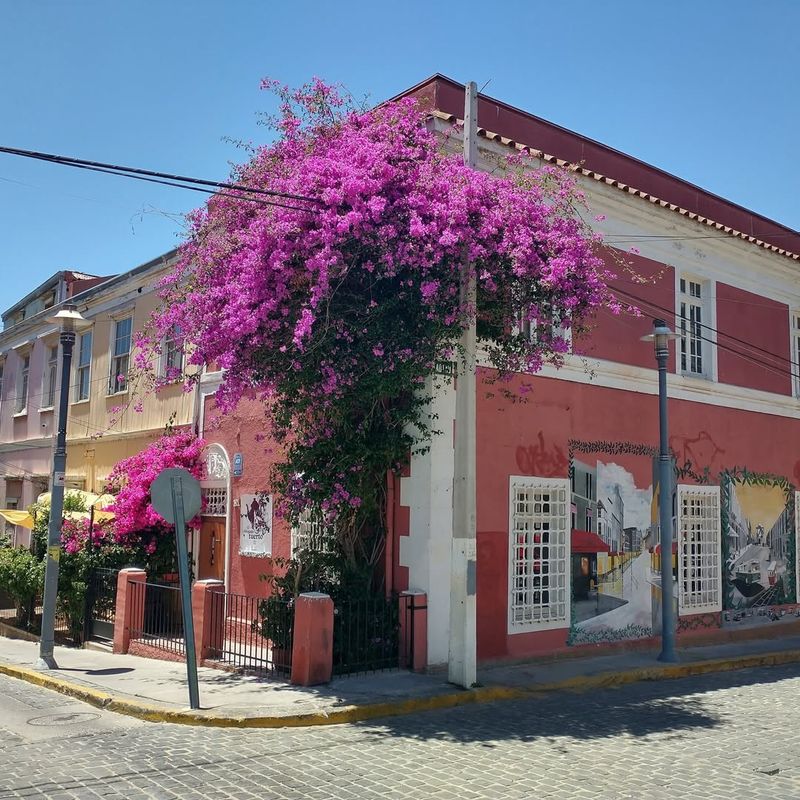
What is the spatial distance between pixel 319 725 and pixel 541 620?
477cm

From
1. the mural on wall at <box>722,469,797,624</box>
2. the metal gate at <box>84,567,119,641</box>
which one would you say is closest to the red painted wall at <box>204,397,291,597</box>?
the metal gate at <box>84,567,119,641</box>

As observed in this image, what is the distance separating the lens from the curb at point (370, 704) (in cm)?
836

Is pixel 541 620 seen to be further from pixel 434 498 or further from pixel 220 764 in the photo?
pixel 220 764

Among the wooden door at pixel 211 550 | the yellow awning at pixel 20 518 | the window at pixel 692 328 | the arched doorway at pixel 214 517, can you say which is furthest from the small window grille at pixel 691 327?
the yellow awning at pixel 20 518

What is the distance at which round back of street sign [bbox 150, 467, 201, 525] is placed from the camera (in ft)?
29.2

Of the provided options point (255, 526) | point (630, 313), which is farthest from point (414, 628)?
point (630, 313)

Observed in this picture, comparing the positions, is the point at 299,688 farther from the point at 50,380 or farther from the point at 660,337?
the point at 50,380

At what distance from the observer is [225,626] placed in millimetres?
11469

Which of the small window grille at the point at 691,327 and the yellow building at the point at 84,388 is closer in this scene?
the small window grille at the point at 691,327

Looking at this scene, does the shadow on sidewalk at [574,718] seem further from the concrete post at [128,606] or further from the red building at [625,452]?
the concrete post at [128,606]

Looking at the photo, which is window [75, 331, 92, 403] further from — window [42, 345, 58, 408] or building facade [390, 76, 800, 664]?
building facade [390, 76, 800, 664]

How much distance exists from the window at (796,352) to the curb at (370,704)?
655cm

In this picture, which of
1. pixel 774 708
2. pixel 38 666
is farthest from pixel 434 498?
pixel 38 666

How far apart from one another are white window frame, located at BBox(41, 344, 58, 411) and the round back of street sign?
14.0m
